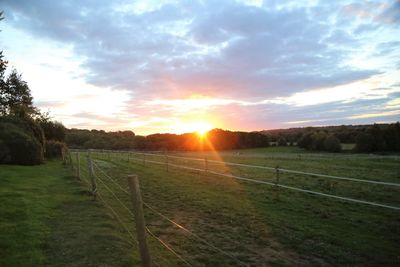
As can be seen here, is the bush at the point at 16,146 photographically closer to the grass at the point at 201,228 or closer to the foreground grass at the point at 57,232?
the grass at the point at 201,228

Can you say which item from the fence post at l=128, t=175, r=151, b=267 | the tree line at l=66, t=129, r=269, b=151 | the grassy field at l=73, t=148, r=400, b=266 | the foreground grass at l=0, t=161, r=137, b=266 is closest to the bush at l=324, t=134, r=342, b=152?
the tree line at l=66, t=129, r=269, b=151

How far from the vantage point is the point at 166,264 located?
20.0 ft

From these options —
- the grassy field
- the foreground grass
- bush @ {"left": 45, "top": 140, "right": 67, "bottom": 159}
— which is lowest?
the grassy field

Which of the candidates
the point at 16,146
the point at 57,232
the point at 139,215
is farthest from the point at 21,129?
the point at 139,215

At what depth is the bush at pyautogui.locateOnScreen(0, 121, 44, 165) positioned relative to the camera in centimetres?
2289

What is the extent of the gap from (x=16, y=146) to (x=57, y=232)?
18.4 meters

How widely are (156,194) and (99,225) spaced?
553 centimetres

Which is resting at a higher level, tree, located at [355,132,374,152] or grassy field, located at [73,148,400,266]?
tree, located at [355,132,374,152]

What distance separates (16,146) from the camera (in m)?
23.7

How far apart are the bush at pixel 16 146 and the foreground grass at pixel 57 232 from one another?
1152cm

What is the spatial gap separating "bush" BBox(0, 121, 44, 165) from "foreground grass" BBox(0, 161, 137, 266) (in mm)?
11523

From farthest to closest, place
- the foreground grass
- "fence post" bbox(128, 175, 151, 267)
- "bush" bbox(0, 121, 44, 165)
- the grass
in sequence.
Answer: "bush" bbox(0, 121, 44, 165) → the grass → the foreground grass → "fence post" bbox(128, 175, 151, 267)

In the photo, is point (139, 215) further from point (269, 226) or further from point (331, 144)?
point (331, 144)

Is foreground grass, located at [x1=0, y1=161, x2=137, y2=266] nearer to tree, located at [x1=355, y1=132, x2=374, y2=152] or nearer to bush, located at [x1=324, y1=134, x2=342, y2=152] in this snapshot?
tree, located at [x1=355, y1=132, x2=374, y2=152]
